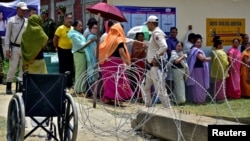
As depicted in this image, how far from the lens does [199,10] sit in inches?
477

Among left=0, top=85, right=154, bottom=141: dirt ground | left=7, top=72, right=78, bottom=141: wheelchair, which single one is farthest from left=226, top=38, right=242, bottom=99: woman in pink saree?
left=7, top=72, right=78, bottom=141: wheelchair

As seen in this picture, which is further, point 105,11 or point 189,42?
point 189,42

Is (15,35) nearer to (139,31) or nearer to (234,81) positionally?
(139,31)

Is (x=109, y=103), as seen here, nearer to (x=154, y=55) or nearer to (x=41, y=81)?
(x=154, y=55)

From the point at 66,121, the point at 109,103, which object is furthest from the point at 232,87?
the point at 66,121

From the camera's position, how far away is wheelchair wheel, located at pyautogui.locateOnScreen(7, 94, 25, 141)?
495cm

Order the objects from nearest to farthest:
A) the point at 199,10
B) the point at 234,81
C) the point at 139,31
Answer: the point at 139,31 → the point at 234,81 → the point at 199,10

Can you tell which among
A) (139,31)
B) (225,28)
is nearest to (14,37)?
(139,31)

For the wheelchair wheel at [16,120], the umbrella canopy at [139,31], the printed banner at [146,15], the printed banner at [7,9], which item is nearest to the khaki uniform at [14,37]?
the umbrella canopy at [139,31]

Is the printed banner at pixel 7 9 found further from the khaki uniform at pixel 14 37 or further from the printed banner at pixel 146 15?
the khaki uniform at pixel 14 37

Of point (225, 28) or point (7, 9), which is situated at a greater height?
point (7, 9)

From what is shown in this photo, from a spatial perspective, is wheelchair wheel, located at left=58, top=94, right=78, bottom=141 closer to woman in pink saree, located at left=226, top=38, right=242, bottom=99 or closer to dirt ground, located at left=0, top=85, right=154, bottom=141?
dirt ground, located at left=0, top=85, right=154, bottom=141

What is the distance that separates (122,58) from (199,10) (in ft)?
13.0

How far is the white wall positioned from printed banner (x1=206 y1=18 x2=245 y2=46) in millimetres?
109
